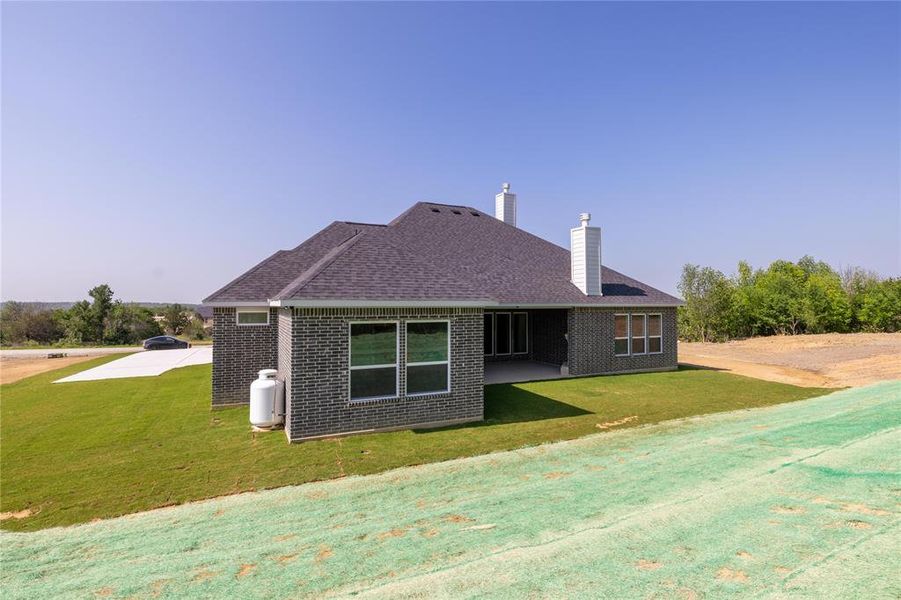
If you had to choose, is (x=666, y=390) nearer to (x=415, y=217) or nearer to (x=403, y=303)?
(x=403, y=303)

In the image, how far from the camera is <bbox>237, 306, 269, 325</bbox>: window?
11.6 metres

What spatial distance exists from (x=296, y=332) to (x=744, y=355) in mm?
25012

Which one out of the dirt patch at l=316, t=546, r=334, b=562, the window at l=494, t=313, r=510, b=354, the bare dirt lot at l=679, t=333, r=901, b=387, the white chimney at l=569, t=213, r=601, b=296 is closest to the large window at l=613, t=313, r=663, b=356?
the white chimney at l=569, t=213, r=601, b=296

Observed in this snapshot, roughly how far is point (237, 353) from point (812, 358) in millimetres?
26314

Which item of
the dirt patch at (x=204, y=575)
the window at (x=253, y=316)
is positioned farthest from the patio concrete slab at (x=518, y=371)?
the dirt patch at (x=204, y=575)

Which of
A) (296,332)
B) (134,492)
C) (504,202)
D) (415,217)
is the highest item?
(504,202)

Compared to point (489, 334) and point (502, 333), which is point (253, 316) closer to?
point (489, 334)

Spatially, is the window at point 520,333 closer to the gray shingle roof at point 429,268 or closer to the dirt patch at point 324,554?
the gray shingle roof at point 429,268

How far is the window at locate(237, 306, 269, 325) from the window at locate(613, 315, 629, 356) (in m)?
12.3

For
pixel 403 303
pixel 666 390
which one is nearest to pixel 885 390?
pixel 666 390

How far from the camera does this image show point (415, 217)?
63.2 ft

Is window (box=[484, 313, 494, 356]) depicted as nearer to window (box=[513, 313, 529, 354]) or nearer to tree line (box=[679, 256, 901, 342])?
window (box=[513, 313, 529, 354])

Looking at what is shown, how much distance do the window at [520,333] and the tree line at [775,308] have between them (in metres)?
19.0

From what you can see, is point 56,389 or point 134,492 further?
point 56,389
